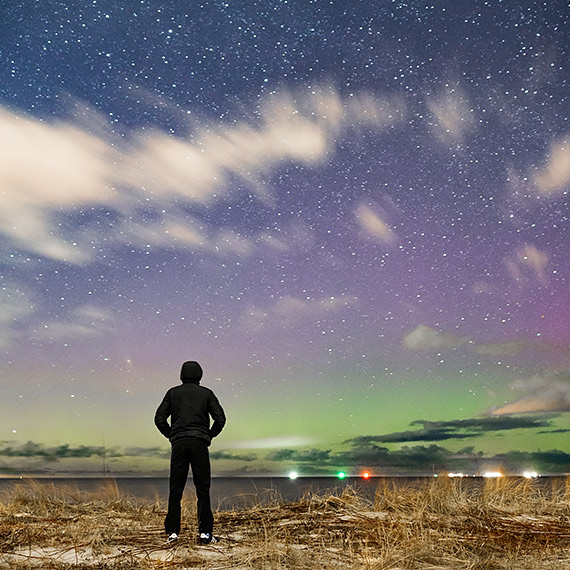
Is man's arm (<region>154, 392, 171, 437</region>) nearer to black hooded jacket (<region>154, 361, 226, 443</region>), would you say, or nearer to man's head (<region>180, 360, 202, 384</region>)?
black hooded jacket (<region>154, 361, 226, 443</region>)

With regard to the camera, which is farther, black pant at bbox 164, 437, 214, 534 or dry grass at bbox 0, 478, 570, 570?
black pant at bbox 164, 437, 214, 534

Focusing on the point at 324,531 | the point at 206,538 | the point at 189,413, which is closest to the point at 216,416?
the point at 189,413

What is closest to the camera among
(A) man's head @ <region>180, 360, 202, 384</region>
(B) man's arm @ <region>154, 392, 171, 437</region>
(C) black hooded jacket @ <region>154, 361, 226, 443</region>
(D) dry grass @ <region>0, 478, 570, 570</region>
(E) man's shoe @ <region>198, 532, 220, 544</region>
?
(D) dry grass @ <region>0, 478, 570, 570</region>

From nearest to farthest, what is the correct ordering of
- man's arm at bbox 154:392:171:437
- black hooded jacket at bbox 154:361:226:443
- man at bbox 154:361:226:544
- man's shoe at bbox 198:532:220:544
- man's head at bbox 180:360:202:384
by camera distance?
man's shoe at bbox 198:532:220:544 < man at bbox 154:361:226:544 < black hooded jacket at bbox 154:361:226:443 < man's arm at bbox 154:392:171:437 < man's head at bbox 180:360:202:384

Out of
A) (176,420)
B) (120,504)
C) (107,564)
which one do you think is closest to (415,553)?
(107,564)

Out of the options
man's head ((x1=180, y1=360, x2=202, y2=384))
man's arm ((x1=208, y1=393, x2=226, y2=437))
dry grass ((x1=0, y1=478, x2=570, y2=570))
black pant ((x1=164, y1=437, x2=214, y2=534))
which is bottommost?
dry grass ((x1=0, y1=478, x2=570, y2=570))

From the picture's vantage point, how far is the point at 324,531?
7293mm

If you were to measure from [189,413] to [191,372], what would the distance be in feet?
2.17

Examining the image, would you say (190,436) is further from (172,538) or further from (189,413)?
(172,538)

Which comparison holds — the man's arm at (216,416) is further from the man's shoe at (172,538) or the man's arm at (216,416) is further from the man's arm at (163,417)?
the man's shoe at (172,538)

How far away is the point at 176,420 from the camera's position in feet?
24.6

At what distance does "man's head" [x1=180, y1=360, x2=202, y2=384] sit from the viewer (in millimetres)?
7840

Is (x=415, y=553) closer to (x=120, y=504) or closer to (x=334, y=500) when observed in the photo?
(x=334, y=500)

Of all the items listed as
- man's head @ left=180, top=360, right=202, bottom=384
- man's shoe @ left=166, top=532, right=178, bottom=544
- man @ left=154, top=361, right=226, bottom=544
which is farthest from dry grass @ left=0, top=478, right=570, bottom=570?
man's head @ left=180, top=360, right=202, bottom=384
